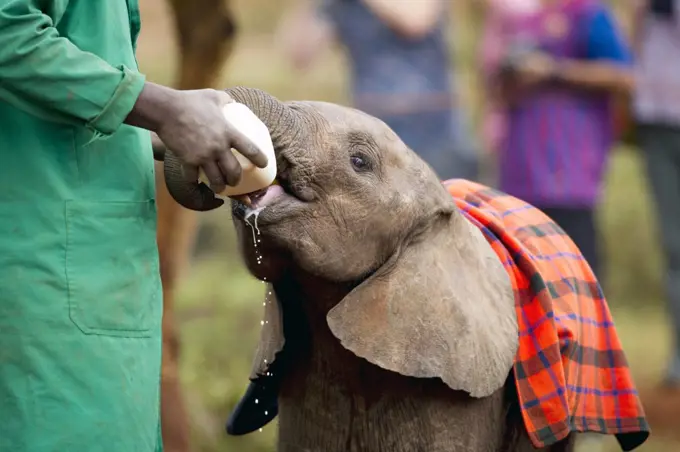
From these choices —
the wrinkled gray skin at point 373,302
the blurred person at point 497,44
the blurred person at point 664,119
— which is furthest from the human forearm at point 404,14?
the wrinkled gray skin at point 373,302

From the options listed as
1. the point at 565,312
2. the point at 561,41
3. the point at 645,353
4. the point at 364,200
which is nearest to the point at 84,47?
the point at 364,200

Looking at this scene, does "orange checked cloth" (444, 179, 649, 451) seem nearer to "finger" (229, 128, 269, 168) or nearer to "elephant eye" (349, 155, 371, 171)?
"elephant eye" (349, 155, 371, 171)

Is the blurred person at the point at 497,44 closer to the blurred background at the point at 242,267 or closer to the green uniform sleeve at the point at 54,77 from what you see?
the blurred background at the point at 242,267

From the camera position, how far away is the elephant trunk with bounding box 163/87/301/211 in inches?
112

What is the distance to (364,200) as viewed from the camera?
3.09 metres

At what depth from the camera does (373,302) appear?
10.2 feet

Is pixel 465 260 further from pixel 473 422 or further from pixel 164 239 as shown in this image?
pixel 164 239

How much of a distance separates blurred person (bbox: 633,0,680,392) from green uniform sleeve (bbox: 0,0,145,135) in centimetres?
417

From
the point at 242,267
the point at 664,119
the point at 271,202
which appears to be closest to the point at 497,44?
the point at 664,119

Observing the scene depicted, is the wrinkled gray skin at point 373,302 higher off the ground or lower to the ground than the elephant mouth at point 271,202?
lower

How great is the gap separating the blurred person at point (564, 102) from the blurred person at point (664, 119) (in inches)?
18.3

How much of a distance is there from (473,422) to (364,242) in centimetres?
48

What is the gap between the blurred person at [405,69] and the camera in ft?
21.6

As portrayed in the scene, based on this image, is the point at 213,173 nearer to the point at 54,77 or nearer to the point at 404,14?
the point at 54,77
